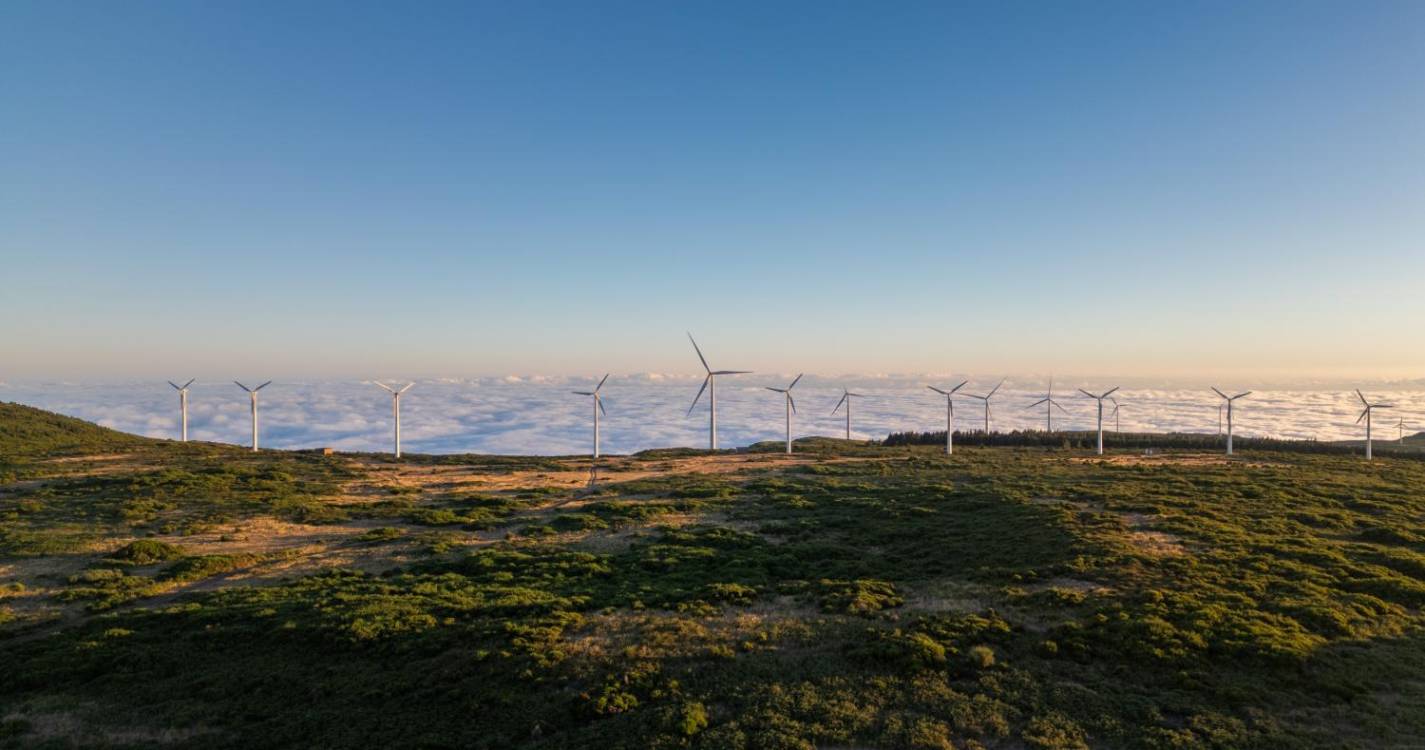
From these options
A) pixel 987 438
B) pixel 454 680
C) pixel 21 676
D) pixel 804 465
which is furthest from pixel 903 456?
pixel 21 676

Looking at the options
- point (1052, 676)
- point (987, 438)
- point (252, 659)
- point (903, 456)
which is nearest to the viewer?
point (1052, 676)

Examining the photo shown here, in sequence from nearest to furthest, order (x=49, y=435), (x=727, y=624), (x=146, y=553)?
(x=727, y=624) → (x=146, y=553) → (x=49, y=435)

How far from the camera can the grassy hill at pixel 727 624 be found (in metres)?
21.5

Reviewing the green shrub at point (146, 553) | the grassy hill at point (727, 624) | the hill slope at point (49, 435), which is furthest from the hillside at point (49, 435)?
the green shrub at point (146, 553)

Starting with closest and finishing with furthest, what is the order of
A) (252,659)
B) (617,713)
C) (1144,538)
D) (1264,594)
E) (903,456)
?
1. (617,713)
2. (252,659)
3. (1264,594)
4. (1144,538)
5. (903,456)

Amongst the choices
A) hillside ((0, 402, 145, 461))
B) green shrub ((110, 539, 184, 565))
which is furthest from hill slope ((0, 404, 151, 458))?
green shrub ((110, 539, 184, 565))

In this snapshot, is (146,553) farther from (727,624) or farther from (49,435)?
(49,435)

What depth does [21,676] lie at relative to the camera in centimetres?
2591

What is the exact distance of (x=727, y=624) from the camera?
3019 cm

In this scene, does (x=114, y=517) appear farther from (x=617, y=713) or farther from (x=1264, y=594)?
(x=1264, y=594)

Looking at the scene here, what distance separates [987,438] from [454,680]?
165 metres

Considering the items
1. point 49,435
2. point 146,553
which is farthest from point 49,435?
point 146,553

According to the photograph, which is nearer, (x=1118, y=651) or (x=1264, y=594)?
(x=1118, y=651)

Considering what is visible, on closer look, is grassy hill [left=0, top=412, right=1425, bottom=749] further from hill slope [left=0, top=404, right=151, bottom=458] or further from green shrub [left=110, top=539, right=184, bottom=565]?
hill slope [left=0, top=404, right=151, bottom=458]
